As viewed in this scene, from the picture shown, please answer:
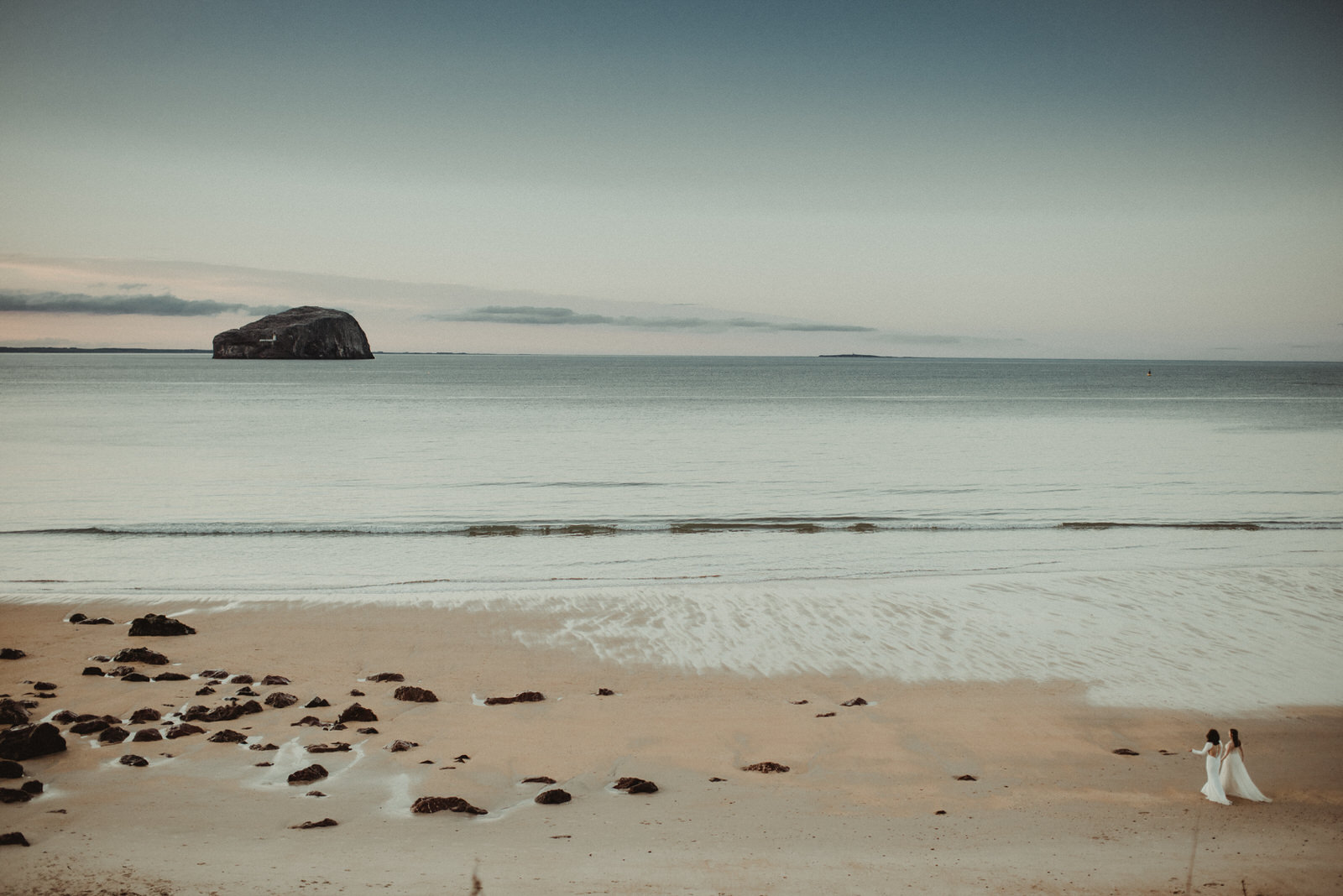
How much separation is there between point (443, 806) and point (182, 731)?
11.6 feet

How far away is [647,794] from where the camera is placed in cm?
820

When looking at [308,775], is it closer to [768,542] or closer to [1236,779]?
[1236,779]

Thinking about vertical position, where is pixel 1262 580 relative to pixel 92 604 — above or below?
above

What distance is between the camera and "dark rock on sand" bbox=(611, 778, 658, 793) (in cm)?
822

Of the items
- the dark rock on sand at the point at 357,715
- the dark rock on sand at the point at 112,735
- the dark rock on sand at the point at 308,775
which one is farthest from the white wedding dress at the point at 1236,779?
the dark rock on sand at the point at 112,735

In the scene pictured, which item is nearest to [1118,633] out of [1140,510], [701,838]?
[701,838]

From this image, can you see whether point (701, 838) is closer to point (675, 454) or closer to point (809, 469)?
point (809, 469)

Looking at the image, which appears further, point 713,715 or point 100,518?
point 100,518

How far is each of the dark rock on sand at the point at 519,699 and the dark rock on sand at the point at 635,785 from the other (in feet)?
8.90

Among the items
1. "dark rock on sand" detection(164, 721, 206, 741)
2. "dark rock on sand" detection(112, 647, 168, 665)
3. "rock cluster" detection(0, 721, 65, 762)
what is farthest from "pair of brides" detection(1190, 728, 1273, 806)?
"dark rock on sand" detection(112, 647, 168, 665)

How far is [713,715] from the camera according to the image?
1041cm

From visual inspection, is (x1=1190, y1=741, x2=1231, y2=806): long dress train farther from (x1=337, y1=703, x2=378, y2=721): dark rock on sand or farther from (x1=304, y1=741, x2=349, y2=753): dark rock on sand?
(x1=337, y1=703, x2=378, y2=721): dark rock on sand

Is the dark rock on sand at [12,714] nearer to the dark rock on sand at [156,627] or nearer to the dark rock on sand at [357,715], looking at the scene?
the dark rock on sand at [357,715]

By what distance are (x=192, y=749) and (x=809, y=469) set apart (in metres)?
29.9
